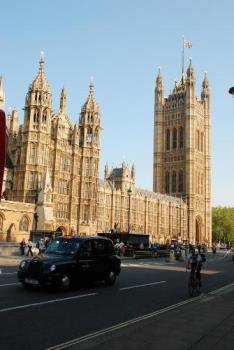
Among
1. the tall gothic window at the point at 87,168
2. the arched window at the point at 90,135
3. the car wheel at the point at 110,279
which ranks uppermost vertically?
the arched window at the point at 90,135

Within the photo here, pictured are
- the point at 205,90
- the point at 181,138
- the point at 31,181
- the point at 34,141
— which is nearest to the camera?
the point at 31,181

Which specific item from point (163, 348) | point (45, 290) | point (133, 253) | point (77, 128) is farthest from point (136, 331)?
point (77, 128)

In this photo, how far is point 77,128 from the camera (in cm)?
6944

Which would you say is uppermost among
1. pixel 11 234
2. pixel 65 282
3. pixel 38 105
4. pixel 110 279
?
pixel 38 105

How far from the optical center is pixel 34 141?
60.7m

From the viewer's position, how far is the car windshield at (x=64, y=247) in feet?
53.7

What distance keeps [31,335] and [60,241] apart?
8.51m

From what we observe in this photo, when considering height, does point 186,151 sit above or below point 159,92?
below

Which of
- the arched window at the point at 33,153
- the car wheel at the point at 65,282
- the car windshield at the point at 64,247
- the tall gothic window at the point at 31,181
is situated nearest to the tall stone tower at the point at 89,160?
the tall gothic window at the point at 31,181

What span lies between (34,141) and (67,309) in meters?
50.7

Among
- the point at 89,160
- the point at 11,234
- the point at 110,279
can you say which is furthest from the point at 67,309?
the point at 89,160

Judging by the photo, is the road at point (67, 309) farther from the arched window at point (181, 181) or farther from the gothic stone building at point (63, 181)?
the arched window at point (181, 181)

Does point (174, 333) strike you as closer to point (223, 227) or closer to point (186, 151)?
point (186, 151)

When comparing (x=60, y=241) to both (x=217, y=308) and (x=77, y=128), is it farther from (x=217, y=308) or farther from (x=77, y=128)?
(x=77, y=128)
